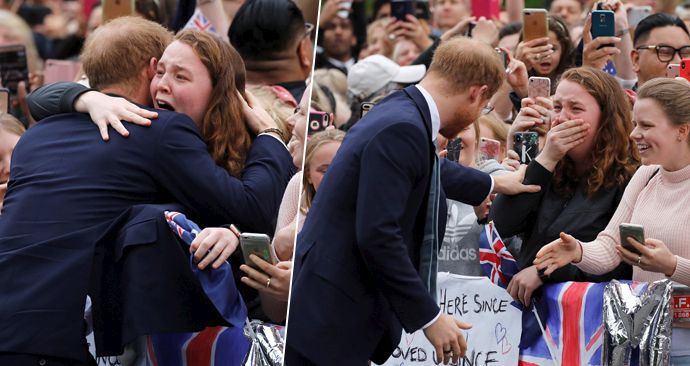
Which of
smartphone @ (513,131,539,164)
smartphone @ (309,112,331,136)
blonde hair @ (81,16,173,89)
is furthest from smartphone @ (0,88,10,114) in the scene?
smartphone @ (513,131,539,164)

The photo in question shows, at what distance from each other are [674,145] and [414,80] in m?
2.40

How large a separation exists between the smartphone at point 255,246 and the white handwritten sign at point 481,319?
1.38 m

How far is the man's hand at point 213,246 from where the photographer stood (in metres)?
3.03

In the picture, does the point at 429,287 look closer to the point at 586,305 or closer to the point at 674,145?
the point at 586,305

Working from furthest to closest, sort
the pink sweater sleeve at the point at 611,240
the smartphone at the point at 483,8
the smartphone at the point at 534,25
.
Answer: the smartphone at the point at 483,8 < the smartphone at the point at 534,25 < the pink sweater sleeve at the point at 611,240

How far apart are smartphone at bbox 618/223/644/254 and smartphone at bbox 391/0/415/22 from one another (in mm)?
3666

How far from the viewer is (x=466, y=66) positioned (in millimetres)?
3516

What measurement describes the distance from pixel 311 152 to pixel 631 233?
92cm

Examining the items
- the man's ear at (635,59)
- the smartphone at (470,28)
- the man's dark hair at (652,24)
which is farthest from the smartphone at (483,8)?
the man's ear at (635,59)

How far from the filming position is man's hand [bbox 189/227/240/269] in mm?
3031

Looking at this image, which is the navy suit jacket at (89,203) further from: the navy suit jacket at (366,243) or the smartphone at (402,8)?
the smartphone at (402,8)

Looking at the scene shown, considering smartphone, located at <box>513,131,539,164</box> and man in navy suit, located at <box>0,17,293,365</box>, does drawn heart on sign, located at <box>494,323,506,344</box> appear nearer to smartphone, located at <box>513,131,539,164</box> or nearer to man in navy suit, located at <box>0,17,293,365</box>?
smartphone, located at <box>513,131,539,164</box>

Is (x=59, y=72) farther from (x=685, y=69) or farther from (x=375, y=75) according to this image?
(x=685, y=69)

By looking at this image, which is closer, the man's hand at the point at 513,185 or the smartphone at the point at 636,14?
the man's hand at the point at 513,185
